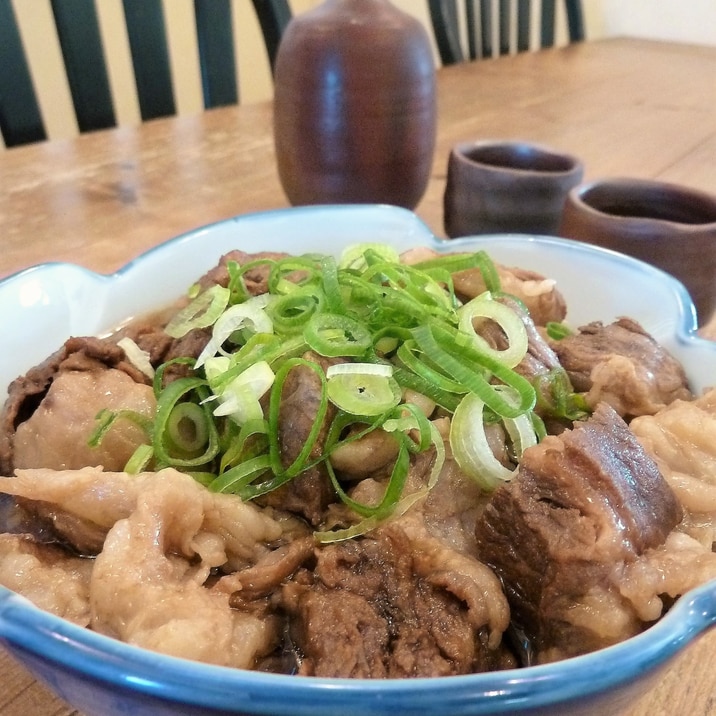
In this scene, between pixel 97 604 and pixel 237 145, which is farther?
pixel 237 145

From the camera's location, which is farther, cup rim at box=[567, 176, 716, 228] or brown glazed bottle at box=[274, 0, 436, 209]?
brown glazed bottle at box=[274, 0, 436, 209]

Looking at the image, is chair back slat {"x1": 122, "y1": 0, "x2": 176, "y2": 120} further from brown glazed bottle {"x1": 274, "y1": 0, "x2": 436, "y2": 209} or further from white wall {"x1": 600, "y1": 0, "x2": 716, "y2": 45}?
white wall {"x1": 600, "y1": 0, "x2": 716, "y2": 45}

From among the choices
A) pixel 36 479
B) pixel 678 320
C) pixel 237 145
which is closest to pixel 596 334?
pixel 678 320

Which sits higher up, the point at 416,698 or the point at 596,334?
the point at 416,698

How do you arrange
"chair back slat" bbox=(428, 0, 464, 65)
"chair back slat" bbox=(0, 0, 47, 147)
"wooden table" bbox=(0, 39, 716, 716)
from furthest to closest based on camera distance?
"chair back slat" bbox=(428, 0, 464, 65)
"chair back slat" bbox=(0, 0, 47, 147)
"wooden table" bbox=(0, 39, 716, 716)

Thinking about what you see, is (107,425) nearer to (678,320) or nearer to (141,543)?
(141,543)

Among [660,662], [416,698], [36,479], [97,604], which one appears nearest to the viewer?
[416,698]

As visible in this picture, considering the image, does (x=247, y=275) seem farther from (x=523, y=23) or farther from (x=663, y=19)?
(x=663, y=19)

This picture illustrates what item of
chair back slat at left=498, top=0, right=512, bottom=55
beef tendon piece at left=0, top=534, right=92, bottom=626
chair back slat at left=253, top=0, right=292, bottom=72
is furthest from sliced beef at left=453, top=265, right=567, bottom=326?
chair back slat at left=498, top=0, right=512, bottom=55
